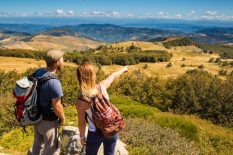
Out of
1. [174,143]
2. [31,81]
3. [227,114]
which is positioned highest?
[31,81]

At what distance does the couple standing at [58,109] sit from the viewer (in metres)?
5.77

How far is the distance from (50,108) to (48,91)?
1.26ft

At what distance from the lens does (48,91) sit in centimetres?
640

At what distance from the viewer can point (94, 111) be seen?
583cm

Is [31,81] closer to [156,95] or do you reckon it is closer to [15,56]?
[156,95]

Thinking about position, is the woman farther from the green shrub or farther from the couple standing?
the green shrub

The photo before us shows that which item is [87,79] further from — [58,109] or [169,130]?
[169,130]

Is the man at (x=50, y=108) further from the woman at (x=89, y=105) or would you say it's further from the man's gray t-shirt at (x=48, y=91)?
the woman at (x=89, y=105)

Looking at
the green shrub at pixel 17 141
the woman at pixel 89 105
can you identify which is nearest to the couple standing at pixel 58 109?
the woman at pixel 89 105

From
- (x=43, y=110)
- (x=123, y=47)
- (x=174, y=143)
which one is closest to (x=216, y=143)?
(x=174, y=143)

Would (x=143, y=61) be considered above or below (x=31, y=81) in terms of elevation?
below

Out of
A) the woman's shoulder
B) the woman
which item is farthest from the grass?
the woman's shoulder

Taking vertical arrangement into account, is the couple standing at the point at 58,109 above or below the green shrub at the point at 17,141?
above

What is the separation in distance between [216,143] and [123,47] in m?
184
